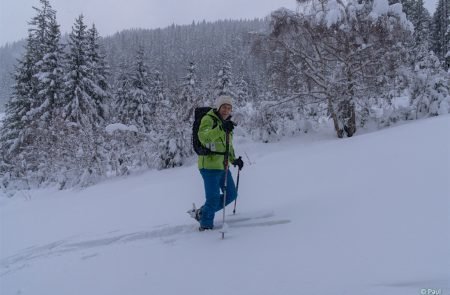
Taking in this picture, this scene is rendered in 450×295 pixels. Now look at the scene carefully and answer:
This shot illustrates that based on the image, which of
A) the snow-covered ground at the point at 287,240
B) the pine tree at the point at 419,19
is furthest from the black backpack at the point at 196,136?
the pine tree at the point at 419,19

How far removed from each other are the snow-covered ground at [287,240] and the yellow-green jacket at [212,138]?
0.90 m

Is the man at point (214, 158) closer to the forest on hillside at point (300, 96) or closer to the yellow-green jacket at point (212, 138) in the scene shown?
the yellow-green jacket at point (212, 138)

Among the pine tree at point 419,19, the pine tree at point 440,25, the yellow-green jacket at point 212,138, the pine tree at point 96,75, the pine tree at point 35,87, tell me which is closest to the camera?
the yellow-green jacket at point 212,138

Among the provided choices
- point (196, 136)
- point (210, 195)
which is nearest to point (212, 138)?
point (196, 136)

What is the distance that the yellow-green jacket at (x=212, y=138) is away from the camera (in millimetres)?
4641

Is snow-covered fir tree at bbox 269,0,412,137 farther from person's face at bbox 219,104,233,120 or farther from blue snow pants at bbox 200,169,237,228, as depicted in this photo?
blue snow pants at bbox 200,169,237,228

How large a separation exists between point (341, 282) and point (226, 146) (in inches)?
96.7

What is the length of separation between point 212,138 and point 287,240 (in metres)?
1.59

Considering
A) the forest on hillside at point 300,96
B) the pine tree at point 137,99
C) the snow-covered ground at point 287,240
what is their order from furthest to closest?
1. the pine tree at point 137,99
2. the forest on hillside at point 300,96
3. the snow-covered ground at point 287,240

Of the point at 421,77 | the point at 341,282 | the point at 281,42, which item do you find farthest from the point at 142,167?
the point at 341,282

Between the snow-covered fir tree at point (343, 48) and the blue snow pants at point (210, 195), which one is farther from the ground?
the snow-covered fir tree at point (343, 48)

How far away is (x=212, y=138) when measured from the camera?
4.63 metres

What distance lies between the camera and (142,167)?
539 inches

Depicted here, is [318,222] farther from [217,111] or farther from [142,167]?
[142,167]
